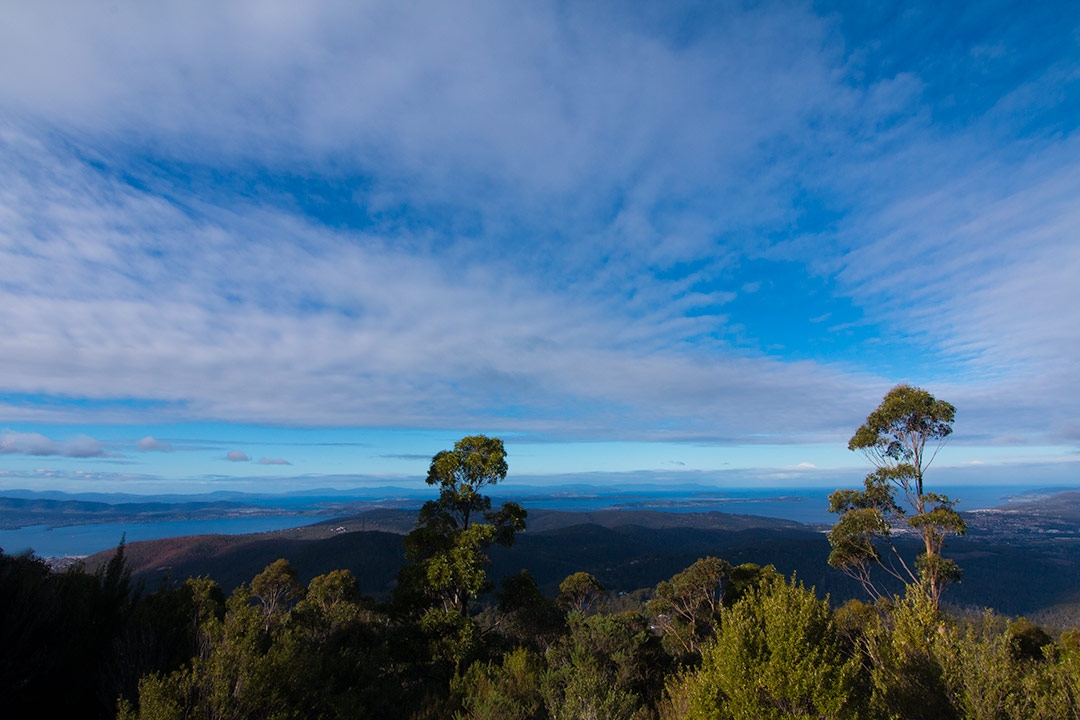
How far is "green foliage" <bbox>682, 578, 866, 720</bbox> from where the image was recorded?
799 cm

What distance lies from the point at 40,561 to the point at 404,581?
32.7ft

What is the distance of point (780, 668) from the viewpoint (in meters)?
8.31

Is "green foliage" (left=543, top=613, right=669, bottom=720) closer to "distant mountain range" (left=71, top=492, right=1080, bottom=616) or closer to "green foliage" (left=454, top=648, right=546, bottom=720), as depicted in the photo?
"green foliage" (left=454, top=648, right=546, bottom=720)

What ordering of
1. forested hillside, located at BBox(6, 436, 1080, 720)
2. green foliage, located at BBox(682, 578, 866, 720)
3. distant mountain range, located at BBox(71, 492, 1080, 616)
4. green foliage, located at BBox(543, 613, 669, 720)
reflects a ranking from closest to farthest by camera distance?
green foliage, located at BBox(682, 578, 866, 720) → forested hillside, located at BBox(6, 436, 1080, 720) → green foliage, located at BBox(543, 613, 669, 720) → distant mountain range, located at BBox(71, 492, 1080, 616)

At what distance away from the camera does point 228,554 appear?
129 metres

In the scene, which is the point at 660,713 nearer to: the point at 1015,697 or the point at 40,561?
the point at 1015,697

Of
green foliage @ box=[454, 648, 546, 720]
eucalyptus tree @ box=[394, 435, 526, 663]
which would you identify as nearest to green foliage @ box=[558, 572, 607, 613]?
green foliage @ box=[454, 648, 546, 720]

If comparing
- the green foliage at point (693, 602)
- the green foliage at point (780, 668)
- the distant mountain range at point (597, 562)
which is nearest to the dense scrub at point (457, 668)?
the green foliage at point (780, 668)

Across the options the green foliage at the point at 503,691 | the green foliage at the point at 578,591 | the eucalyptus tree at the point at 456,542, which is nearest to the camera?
the green foliage at the point at 503,691

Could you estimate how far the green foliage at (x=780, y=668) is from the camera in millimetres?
7988

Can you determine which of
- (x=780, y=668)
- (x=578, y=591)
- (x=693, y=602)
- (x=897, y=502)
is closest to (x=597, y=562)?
(x=578, y=591)

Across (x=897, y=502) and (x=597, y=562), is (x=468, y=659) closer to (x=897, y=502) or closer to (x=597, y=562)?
(x=897, y=502)

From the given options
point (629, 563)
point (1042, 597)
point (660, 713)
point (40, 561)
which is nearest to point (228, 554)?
point (629, 563)

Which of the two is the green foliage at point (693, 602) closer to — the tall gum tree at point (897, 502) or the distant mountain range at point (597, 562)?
the tall gum tree at point (897, 502)
